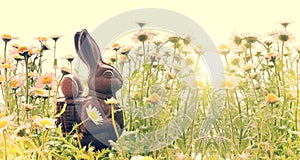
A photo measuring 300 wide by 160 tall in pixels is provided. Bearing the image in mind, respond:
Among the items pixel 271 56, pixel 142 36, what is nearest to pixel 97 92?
pixel 142 36

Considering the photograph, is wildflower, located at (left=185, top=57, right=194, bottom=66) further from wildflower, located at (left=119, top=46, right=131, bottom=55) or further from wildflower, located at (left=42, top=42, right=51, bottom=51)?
wildflower, located at (left=42, top=42, right=51, bottom=51)

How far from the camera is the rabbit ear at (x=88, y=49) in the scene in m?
1.46

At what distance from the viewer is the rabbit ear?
1.46m

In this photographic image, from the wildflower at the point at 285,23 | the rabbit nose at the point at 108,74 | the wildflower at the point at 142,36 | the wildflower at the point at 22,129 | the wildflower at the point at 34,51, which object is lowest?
the wildflower at the point at 22,129

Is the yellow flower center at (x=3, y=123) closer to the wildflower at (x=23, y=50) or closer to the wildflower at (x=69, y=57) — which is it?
the wildflower at (x=23, y=50)

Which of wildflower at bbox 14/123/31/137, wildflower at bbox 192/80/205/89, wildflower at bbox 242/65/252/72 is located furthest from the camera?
wildflower at bbox 192/80/205/89

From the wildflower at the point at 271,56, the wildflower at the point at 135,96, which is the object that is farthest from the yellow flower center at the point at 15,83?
the wildflower at the point at 271,56

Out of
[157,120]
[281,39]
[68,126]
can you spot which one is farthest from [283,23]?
[68,126]

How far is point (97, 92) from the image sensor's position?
147 cm

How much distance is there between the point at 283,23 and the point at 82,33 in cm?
52

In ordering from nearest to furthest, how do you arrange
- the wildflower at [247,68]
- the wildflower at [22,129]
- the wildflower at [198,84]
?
the wildflower at [22,129]
the wildflower at [247,68]
the wildflower at [198,84]

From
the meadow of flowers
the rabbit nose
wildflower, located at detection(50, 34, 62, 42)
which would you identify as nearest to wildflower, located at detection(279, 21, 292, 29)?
the meadow of flowers

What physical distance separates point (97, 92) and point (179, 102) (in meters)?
0.22

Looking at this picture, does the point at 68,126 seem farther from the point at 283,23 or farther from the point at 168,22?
the point at 283,23
